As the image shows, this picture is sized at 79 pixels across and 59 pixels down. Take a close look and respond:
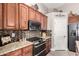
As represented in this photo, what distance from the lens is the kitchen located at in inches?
84.4

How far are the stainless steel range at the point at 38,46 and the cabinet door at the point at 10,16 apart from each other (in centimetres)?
38

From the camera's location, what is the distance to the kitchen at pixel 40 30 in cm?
214

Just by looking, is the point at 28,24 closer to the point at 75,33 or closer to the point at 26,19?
the point at 26,19

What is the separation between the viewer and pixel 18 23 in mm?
2207

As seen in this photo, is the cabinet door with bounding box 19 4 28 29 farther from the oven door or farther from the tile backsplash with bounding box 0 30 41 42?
the oven door

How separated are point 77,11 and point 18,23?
39.8 inches

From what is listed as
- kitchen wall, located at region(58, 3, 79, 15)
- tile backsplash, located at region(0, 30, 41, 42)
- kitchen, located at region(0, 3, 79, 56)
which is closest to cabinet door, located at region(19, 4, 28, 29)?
kitchen, located at region(0, 3, 79, 56)

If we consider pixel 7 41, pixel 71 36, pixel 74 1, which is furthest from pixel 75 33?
pixel 7 41

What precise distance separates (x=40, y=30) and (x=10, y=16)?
564 millimetres

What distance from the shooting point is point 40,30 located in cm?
226

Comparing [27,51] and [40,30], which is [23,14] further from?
[27,51]

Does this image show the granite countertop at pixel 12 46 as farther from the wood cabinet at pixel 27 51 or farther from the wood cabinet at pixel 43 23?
the wood cabinet at pixel 43 23

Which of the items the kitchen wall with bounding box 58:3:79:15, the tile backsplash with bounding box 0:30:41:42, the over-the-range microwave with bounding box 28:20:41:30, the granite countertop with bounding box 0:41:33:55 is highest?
the kitchen wall with bounding box 58:3:79:15

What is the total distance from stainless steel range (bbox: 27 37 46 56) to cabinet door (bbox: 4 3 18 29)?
0.38m
